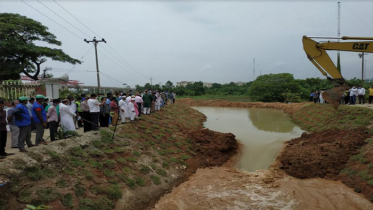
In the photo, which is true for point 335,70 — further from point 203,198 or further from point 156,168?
point 156,168

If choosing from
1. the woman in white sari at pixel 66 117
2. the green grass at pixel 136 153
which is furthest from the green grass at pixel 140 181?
the woman in white sari at pixel 66 117

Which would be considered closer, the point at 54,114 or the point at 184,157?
the point at 54,114

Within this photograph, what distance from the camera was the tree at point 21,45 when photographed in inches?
691

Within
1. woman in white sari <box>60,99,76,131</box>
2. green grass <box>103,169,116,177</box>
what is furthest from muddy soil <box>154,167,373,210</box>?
woman in white sari <box>60,99,76,131</box>

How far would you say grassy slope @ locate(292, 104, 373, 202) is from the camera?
27.2 ft

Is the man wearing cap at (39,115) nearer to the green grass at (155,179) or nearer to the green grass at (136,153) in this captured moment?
the green grass at (136,153)

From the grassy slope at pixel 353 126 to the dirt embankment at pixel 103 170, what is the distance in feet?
18.6

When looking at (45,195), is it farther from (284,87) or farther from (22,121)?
(284,87)

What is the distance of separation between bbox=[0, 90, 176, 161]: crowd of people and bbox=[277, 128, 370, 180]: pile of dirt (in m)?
8.54

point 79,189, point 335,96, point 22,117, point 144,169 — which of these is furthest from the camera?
point 335,96

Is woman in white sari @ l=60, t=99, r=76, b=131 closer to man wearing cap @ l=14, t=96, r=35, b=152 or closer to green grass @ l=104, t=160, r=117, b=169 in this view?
man wearing cap @ l=14, t=96, r=35, b=152

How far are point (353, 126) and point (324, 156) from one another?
4.68 m

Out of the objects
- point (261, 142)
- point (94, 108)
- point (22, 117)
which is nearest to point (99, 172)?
point (22, 117)

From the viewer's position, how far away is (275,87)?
144ft
